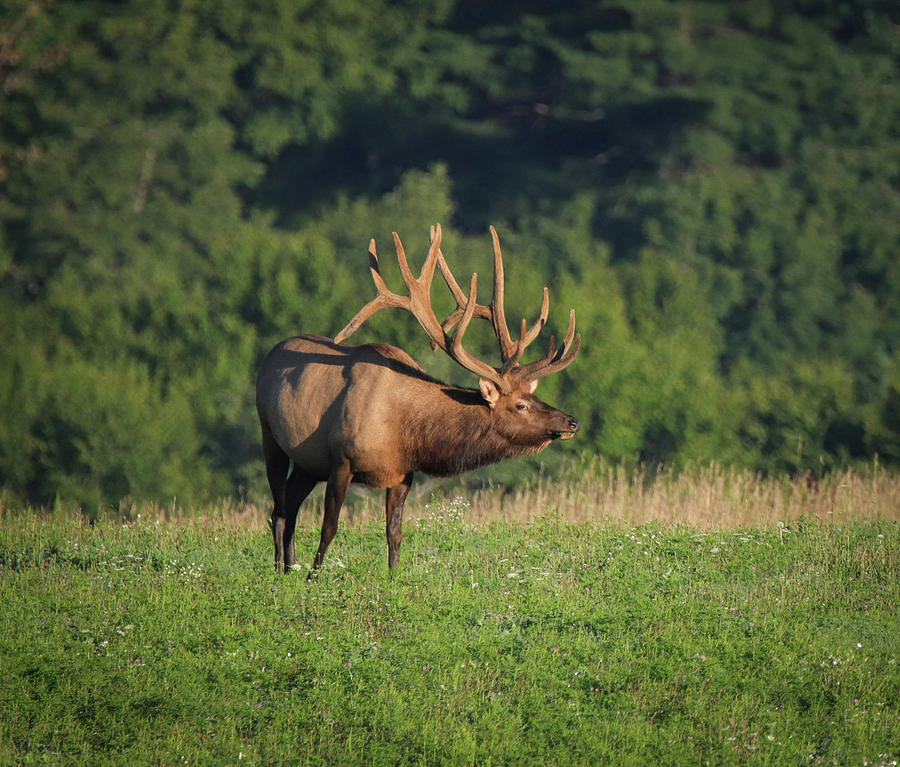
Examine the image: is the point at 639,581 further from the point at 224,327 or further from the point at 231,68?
the point at 231,68

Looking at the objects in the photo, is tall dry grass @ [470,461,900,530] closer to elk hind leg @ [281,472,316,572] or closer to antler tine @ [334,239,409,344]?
elk hind leg @ [281,472,316,572]

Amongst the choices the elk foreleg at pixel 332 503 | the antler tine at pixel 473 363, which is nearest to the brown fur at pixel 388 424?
the elk foreleg at pixel 332 503

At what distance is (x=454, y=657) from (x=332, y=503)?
201 centimetres

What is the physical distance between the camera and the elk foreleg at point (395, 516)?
1320 cm

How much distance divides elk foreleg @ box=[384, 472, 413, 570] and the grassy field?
0.18 metres

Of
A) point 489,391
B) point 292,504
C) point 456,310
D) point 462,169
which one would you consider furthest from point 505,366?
point 462,169

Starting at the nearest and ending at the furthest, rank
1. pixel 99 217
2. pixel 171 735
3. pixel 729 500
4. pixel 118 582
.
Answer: pixel 171 735, pixel 118 582, pixel 729 500, pixel 99 217

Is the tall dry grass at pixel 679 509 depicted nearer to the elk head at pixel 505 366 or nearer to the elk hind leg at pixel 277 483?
the elk hind leg at pixel 277 483

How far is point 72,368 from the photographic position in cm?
4344

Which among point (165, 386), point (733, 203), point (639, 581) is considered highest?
point (639, 581)

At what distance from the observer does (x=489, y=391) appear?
43.3ft

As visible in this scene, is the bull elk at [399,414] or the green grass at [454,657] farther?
the bull elk at [399,414]

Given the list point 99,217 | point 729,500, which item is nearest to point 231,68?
point 99,217

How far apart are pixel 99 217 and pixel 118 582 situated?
1833 inches
